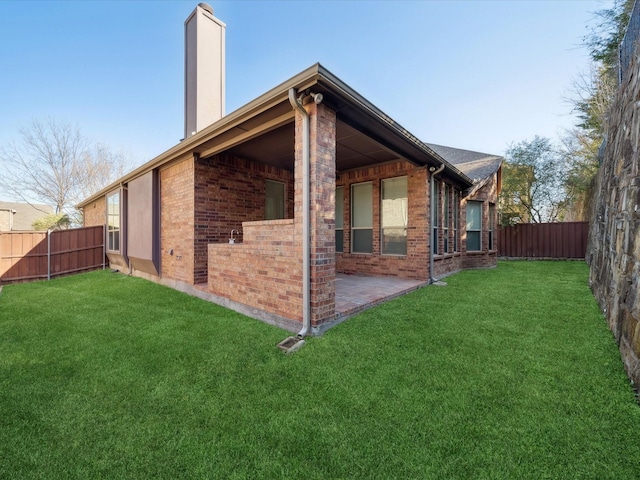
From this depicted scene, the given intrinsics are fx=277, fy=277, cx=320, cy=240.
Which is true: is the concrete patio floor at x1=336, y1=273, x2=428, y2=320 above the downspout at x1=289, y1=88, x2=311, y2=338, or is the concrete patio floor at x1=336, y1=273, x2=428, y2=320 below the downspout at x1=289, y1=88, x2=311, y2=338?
below

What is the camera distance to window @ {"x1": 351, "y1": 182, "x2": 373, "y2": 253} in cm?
748

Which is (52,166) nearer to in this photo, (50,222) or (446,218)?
(50,222)

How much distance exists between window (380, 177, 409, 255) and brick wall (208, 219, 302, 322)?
13.0 feet

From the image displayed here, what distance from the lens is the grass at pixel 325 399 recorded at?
66.9 inches

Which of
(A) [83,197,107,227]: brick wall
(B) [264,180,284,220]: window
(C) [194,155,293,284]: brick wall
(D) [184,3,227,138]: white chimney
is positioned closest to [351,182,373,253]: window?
(B) [264,180,284,220]: window

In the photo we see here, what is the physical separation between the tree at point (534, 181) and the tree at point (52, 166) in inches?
1074

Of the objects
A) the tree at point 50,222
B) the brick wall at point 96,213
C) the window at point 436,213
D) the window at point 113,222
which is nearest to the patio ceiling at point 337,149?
the window at point 436,213

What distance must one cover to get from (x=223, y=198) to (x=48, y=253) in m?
6.79

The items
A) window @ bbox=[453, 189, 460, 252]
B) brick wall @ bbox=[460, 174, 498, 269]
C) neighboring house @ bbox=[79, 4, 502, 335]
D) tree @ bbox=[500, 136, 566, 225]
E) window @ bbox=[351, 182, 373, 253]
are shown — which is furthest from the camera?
tree @ bbox=[500, 136, 566, 225]

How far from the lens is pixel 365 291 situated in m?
5.33

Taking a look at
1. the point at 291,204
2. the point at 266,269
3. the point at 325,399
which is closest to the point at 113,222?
the point at 291,204

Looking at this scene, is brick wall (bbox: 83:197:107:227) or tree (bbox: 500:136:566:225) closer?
brick wall (bbox: 83:197:107:227)

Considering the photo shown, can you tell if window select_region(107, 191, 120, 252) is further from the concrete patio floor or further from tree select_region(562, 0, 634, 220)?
tree select_region(562, 0, 634, 220)

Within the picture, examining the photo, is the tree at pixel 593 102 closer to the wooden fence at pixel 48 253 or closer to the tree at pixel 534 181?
the tree at pixel 534 181
